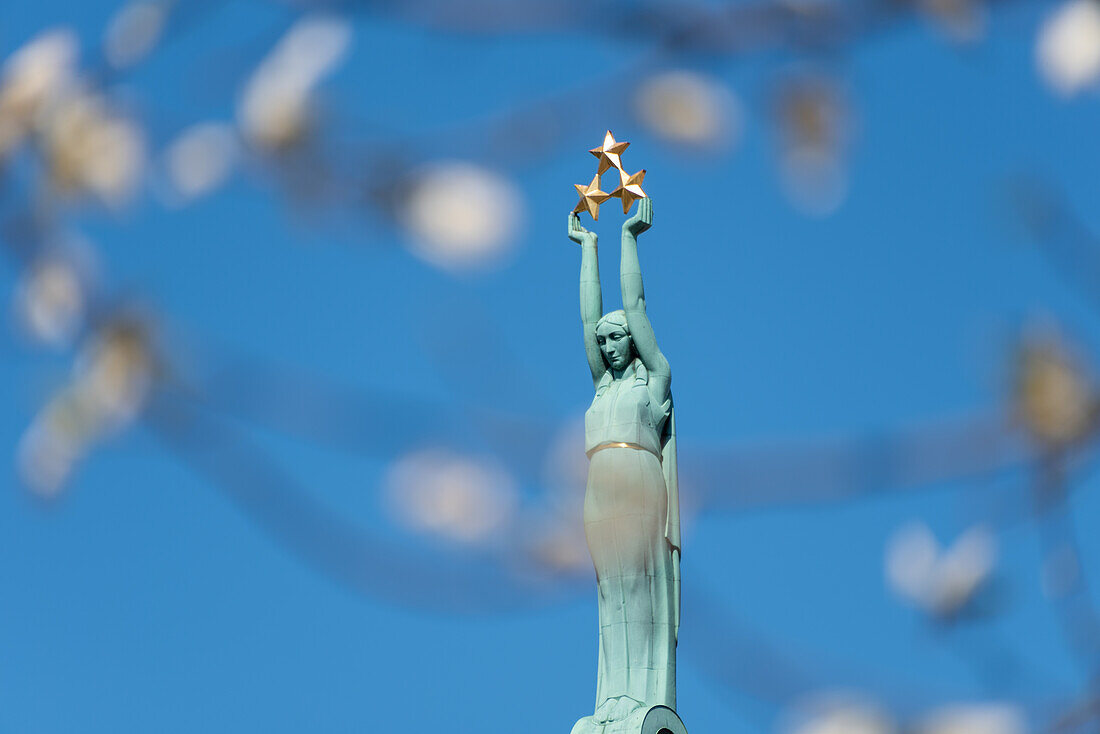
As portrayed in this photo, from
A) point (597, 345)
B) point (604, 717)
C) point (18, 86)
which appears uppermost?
point (597, 345)

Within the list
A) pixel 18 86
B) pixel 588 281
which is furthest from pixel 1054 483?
pixel 588 281

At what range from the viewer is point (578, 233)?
50.2 ft

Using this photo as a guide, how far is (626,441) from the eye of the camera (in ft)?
47.3

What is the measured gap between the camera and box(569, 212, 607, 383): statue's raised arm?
1510 centimetres

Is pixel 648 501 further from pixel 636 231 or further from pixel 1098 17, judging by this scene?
pixel 1098 17

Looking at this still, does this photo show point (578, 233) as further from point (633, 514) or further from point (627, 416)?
point (633, 514)

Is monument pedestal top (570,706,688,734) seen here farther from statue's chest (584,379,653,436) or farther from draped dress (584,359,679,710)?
statue's chest (584,379,653,436)

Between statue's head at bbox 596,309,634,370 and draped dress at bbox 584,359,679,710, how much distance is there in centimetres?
33

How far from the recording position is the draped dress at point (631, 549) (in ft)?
46.5

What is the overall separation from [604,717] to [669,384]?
3135 millimetres

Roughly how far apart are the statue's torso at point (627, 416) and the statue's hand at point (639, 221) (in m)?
1.29

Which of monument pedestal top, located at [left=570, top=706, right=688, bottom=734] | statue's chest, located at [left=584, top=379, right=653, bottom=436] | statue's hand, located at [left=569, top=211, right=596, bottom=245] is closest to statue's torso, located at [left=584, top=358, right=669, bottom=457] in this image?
statue's chest, located at [left=584, top=379, right=653, bottom=436]

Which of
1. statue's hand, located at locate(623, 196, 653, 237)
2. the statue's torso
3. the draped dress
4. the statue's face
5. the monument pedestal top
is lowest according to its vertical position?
the monument pedestal top

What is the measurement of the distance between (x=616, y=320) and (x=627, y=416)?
98 cm
